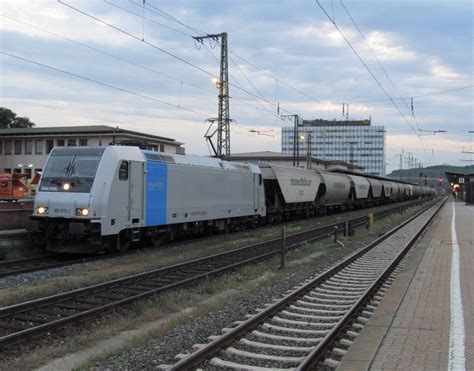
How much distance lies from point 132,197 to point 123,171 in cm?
86

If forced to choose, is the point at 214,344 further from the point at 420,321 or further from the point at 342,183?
the point at 342,183

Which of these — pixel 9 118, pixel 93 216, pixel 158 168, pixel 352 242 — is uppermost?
pixel 9 118

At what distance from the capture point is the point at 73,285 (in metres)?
10.4

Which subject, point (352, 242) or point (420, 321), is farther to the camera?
point (352, 242)

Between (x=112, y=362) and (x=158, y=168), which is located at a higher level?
(x=158, y=168)

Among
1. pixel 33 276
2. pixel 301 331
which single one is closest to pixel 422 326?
pixel 301 331

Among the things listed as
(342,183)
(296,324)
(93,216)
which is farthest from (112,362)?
(342,183)

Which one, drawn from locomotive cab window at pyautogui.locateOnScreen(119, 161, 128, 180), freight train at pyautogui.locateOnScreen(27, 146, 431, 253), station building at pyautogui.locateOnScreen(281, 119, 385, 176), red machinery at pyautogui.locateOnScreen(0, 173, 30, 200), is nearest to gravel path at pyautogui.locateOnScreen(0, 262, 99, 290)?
freight train at pyautogui.locateOnScreen(27, 146, 431, 253)

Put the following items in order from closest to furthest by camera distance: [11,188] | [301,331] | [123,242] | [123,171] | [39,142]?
[301,331]
[123,171]
[123,242]
[11,188]
[39,142]

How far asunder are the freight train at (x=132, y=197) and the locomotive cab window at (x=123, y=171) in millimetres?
28

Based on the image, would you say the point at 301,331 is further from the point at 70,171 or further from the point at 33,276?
the point at 70,171

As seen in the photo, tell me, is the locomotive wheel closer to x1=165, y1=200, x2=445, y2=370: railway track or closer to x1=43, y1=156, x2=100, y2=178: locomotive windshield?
x1=43, y1=156, x2=100, y2=178: locomotive windshield

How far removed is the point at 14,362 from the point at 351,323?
4508mm

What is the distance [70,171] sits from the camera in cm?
1438
